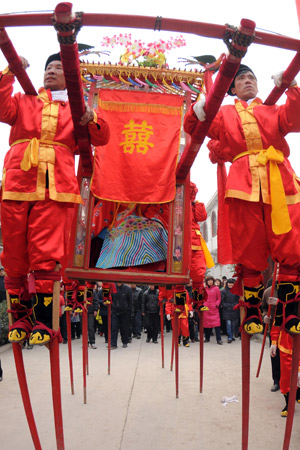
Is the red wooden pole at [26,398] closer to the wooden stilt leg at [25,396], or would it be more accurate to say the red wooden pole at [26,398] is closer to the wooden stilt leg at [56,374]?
the wooden stilt leg at [25,396]

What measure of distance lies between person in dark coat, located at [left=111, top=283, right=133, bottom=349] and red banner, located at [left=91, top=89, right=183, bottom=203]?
5195mm

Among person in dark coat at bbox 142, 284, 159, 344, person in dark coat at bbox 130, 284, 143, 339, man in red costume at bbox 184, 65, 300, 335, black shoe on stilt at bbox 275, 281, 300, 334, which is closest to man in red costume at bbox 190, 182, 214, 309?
man in red costume at bbox 184, 65, 300, 335

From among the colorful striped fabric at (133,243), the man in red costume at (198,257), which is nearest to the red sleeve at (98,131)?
the colorful striped fabric at (133,243)

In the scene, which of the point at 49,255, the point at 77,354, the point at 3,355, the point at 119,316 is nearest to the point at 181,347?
the point at 119,316

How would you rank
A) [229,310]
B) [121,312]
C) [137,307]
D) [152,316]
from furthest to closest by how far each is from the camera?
[137,307], [152,316], [229,310], [121,312]

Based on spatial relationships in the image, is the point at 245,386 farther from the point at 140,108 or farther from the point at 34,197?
the point at 140,108

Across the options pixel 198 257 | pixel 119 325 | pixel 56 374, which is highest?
pixel 198 257

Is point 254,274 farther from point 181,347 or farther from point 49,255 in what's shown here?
point 181,347

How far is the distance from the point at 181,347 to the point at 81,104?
7419 millimetres

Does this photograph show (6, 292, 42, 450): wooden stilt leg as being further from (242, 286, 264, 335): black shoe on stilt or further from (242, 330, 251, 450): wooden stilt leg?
(242, 286, 264, 335): black shoe on stilt

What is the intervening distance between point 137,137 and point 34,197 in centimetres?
166

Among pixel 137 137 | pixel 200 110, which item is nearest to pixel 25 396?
pixel 200 110

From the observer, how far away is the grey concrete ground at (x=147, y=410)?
2852mm

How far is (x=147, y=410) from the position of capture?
11.9 feet
